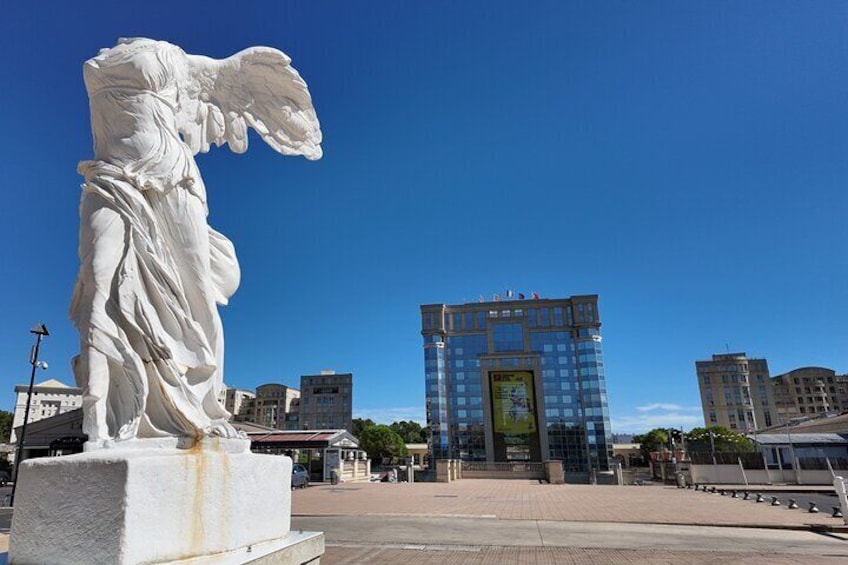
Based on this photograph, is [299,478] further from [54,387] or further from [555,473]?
[54,387]

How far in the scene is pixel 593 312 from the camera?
5912 centimetres

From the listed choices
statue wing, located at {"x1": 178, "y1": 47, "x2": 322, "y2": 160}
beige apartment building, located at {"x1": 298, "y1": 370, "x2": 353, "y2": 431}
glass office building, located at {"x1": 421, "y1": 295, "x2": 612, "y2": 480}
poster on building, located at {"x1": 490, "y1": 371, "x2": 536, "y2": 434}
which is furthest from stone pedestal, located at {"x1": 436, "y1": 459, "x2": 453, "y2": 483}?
beige apartment building, located at {"x1": 298, "y1": 370, "x2": 353, "y2": 431}

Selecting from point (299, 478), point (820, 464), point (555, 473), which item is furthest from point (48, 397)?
point (820, 464)

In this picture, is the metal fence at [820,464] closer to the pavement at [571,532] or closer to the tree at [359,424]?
the pavement at [571,532]

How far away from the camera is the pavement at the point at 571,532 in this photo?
6930mm

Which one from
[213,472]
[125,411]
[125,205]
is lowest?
[213,472]

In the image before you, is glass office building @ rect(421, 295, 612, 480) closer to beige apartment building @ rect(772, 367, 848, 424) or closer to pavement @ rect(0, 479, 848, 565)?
pavement @ rect(0, 479, 848, 565)

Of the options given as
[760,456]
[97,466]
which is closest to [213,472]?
[97,466]

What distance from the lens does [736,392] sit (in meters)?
97.1

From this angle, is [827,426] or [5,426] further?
[5,426]

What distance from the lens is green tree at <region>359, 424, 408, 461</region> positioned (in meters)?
74.6

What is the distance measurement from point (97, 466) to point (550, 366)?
58.3m

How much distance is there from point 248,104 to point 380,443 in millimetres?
74499

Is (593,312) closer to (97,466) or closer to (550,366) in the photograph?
(550,366)
